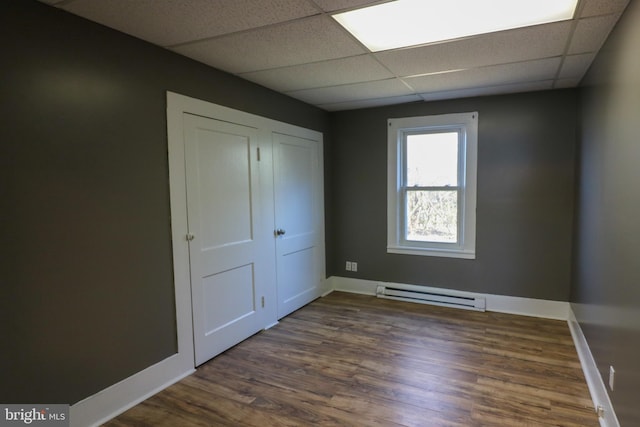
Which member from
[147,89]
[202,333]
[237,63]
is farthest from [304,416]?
[237,63]

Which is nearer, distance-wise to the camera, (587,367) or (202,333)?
(587,367)

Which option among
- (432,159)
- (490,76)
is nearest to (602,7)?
(490,76)

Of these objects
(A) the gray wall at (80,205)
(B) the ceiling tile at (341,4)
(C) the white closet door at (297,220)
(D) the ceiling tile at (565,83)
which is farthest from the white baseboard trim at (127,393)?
(D) the ceiling tile at (565,83)

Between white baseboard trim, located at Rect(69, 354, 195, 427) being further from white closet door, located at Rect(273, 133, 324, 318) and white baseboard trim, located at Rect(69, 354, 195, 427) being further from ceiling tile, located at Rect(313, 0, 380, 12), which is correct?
ceiling tile, located at Rect(313, 0, 380, 12)

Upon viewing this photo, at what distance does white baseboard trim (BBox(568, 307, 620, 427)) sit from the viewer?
6.47ft

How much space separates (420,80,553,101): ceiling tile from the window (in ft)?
0.76

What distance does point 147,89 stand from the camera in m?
2.35

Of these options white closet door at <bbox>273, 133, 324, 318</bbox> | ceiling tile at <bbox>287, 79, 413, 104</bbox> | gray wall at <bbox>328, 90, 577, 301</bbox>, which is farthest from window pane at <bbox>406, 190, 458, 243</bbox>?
ceiling tile at <bbox>287, 79, 413, 104</bbox>

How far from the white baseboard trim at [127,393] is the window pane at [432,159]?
120 inches

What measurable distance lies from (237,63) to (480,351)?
297 cm

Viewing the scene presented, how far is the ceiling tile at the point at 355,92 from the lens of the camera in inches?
132

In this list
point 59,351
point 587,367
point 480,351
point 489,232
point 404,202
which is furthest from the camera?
point 404,202

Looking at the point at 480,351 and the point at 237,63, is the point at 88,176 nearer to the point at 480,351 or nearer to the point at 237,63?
the point at 237,63

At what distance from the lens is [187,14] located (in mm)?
1921
